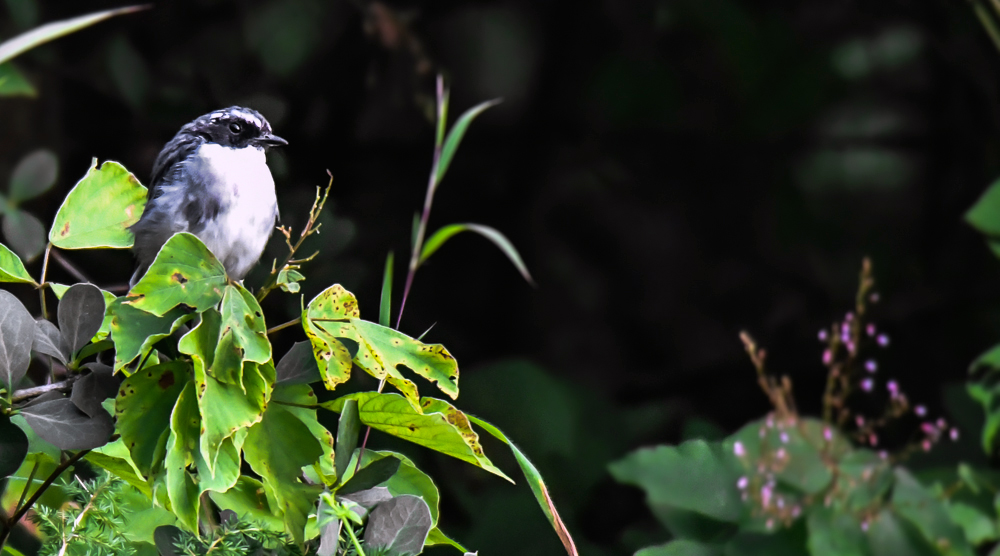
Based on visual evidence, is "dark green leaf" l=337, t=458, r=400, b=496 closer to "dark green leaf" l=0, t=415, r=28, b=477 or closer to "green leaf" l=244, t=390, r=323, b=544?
"green leaf" l=244, t=390, r=323, b=544

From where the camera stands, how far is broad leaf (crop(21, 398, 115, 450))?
1.09ft

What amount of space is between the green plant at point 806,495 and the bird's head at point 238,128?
67 cm

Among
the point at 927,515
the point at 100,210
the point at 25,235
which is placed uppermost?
the point at 100,210

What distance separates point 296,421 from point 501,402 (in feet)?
4.11

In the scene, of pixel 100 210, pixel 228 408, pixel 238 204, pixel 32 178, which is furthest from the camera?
pixel 32 178

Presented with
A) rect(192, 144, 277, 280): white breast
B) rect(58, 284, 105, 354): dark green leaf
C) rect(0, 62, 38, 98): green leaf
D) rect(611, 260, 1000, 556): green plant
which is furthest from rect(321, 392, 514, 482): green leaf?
rect(0, 62, 38, 98): green leaf

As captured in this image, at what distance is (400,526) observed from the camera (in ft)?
1.16

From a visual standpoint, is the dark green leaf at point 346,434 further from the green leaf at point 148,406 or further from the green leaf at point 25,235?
the green leaf at point 25,235

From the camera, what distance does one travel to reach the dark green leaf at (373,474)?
13.4 inches

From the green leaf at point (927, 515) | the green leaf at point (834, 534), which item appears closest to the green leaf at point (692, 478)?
the green leaf at point (834, 534)

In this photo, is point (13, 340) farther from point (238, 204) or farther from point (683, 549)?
point (683, 549)

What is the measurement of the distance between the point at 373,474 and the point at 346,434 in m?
0.02

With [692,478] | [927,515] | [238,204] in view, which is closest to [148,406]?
[238,204]

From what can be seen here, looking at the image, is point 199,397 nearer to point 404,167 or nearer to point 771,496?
point 771,496
